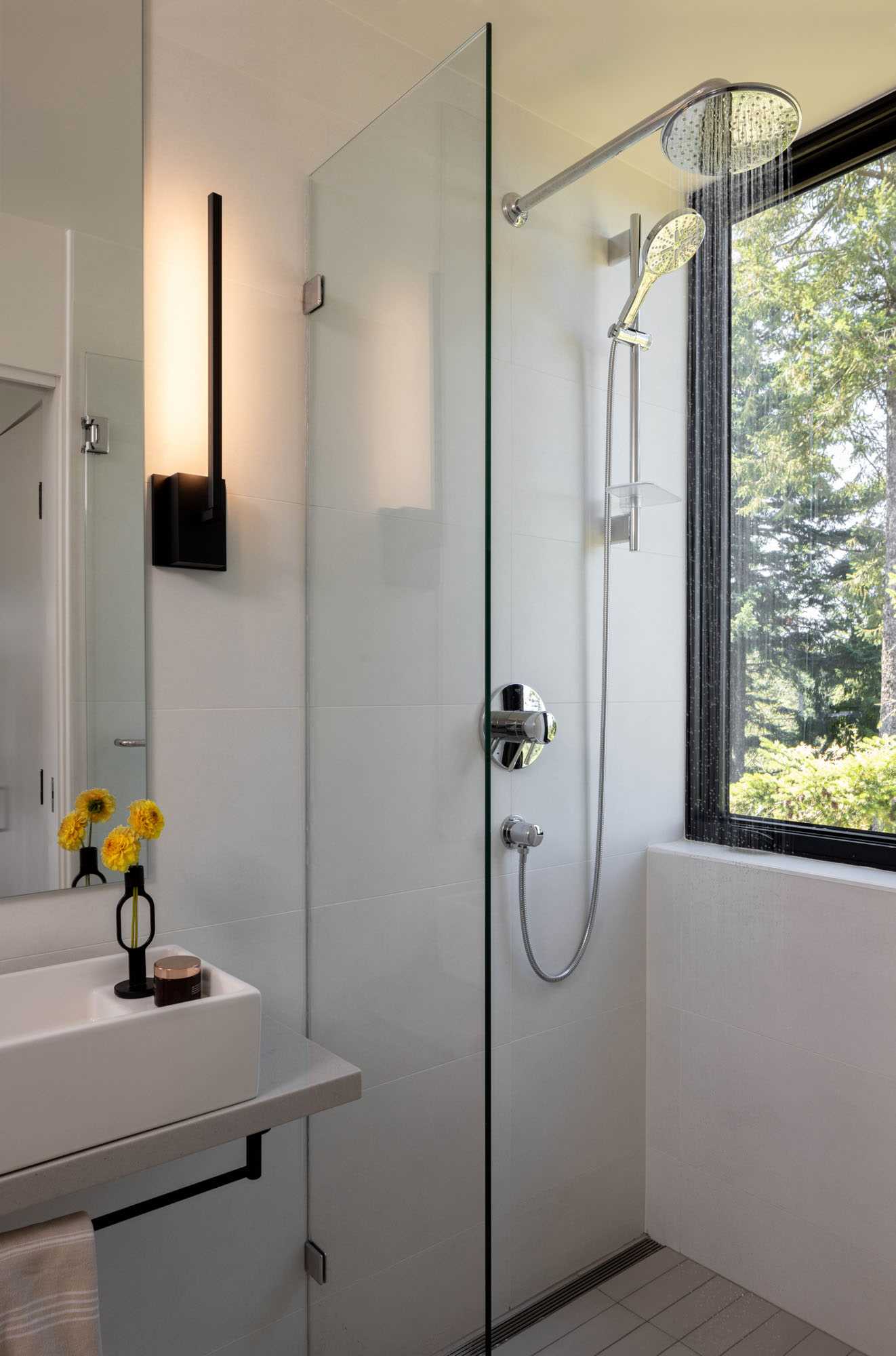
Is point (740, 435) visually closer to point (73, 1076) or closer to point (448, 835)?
point (448, 835)

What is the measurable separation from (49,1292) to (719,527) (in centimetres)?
152

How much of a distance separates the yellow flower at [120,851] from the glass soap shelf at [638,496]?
1.23m

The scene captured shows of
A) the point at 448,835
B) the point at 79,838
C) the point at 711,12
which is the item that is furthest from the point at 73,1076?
the point at 711,12

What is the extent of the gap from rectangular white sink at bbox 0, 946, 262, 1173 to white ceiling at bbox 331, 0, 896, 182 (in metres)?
1.58

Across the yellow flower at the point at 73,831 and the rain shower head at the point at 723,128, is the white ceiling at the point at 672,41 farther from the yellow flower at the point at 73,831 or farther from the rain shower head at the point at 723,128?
the yellow flower at the point at 73,831

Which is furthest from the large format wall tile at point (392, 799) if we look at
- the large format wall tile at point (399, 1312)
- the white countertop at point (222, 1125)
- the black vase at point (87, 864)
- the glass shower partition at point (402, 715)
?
the large format wall tile at point (399, 1312)

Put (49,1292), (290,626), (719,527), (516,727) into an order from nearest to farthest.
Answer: (49,1292)
(516,727)
(290,626)
(719,527)

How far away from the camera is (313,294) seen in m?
1.57

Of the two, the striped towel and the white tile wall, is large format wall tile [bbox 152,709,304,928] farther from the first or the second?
the striped towel

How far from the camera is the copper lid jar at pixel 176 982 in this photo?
3.74ft

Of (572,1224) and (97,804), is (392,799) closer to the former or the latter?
(97,804)

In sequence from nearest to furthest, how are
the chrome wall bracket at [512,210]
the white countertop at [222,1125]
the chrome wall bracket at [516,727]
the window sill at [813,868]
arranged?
the white countertop at [222,1125]
the chrome wall bracket at [516,727]
the window sill at [813,868]
the chrome wall bracket at [512,210]

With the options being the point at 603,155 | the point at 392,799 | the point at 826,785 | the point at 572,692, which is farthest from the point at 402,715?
the point at 603,155

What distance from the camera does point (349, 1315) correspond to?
5.05 feet
